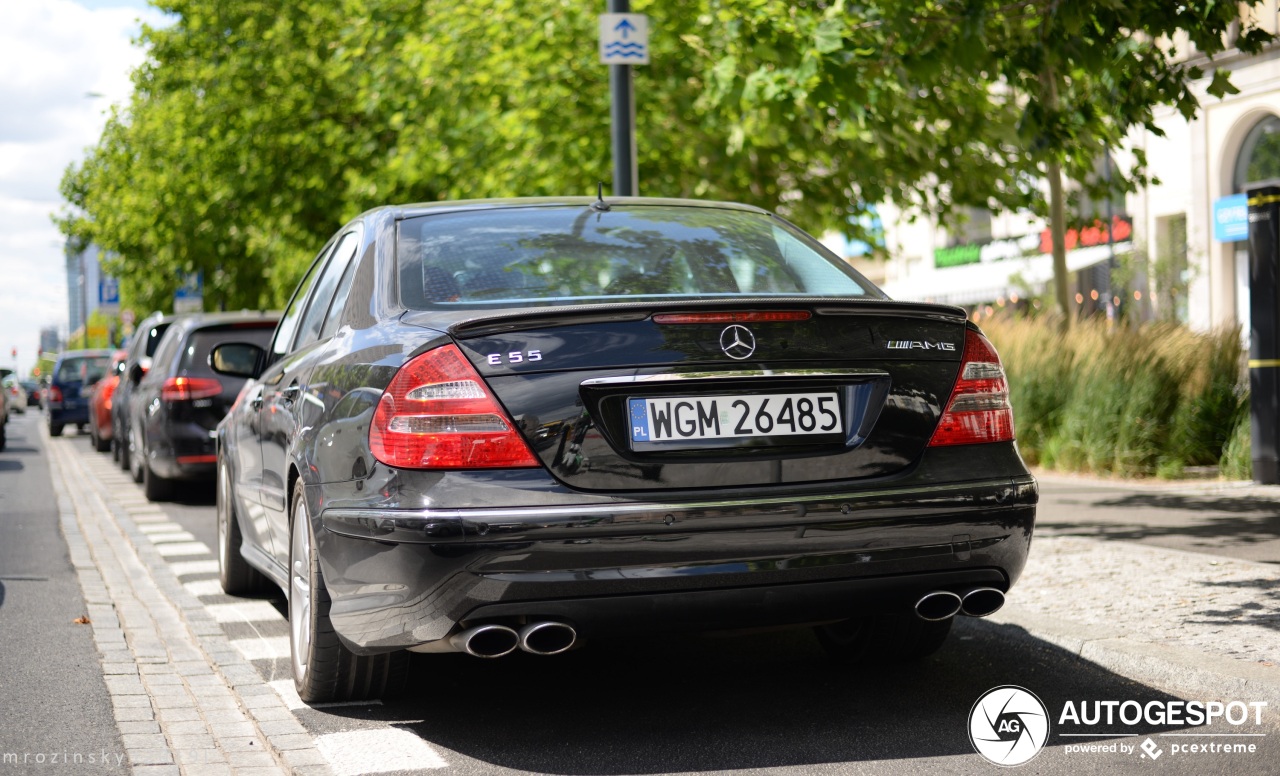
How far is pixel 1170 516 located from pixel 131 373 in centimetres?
1148

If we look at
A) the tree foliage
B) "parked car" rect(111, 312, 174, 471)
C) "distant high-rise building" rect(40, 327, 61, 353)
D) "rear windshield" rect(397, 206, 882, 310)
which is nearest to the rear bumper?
"rear windshield" rect(397, 206, 882, 310)

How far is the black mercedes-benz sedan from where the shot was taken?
4.02 meters

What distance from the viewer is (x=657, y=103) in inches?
615

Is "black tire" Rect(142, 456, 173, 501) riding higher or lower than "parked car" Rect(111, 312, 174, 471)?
lower

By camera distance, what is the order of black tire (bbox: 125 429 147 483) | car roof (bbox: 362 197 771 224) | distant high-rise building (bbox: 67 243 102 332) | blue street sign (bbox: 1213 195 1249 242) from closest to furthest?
1. car roof (bbox: 362 197 771 224)
2. black tire (bbox: 125 429 147 483)
3. blue street sign (bbox: 1213 195 1249 242)
4. distant high-rise building (bbox: 67 243 102 332)

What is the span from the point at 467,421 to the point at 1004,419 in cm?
158

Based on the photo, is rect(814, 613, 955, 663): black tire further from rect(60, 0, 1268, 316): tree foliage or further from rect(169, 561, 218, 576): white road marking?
rect(169, 561, 218, 576): white road marking

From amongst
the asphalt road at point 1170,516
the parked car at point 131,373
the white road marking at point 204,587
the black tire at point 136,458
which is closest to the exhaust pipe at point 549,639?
the white road marking at point 204,587

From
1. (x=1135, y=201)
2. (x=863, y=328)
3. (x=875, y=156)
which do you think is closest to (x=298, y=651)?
(x=863, y=328)

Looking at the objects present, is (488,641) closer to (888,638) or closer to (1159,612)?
(888,638)

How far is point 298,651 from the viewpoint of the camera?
517 cm

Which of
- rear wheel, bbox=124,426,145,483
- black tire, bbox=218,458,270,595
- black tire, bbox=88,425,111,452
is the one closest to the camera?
black tire, bbox=218,458,270,595

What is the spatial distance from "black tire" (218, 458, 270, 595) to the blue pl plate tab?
3532mm

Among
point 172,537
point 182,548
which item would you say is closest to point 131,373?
point 172,537
